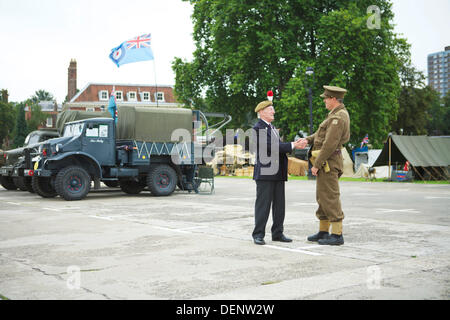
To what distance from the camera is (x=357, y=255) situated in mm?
5918

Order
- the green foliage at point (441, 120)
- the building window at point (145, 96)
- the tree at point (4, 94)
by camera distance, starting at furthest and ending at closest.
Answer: the green foliage at point (441, 120) < the tree at point (4, 94) < the building window at point (145, 96)

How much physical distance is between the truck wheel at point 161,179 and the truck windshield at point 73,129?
260 cm

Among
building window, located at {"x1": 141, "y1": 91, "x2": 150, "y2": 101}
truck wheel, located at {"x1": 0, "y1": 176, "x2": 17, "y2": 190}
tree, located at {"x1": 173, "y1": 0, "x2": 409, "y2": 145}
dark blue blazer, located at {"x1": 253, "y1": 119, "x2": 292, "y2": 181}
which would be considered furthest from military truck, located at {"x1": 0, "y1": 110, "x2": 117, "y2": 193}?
building window, located at {"x1": 141, "y1": 91, "x2": 150, "y2": 101}

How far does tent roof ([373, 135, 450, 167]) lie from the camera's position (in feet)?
84.3

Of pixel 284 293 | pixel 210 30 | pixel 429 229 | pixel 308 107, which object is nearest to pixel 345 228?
pixel 429 229

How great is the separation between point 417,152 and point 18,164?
1899 centimetres

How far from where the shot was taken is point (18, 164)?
17.4m

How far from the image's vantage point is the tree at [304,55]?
94.2 ft

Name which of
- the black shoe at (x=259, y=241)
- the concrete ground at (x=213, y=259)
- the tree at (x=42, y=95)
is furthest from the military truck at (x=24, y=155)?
the tree at (x=42, y=95)

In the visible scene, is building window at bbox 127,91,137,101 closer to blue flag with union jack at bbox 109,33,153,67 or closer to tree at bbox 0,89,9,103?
tree at bbox 0,89,9,103

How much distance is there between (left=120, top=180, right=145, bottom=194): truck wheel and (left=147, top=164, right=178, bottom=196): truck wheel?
5.83 ft

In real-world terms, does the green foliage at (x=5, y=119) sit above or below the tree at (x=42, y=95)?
below

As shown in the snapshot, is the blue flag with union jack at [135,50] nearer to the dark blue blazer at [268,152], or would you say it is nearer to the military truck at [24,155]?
the military truck at [24,155]

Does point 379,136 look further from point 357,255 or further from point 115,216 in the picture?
point 357,255
